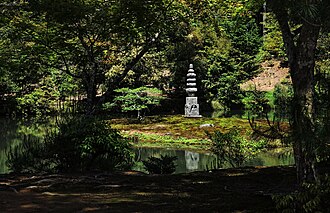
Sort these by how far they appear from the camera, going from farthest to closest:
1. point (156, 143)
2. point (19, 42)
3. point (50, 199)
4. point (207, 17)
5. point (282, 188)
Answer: point (156, 143), point (207, 17), point (19, 42), point (282, 188), point (50, 199)

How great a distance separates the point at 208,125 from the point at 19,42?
31.2 ft

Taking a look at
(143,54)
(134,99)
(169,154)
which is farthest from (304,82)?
(134,99)

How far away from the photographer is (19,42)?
9297mm

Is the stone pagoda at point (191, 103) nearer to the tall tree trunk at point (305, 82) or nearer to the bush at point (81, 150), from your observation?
the bush at point (81, 150)

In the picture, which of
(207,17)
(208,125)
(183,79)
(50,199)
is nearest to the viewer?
(50,199)

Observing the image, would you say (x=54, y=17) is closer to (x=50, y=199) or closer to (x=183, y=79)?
(x=50, y=199)

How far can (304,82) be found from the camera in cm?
373

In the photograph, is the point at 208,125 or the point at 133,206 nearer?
the point at 133,206

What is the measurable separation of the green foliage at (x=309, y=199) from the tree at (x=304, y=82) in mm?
268

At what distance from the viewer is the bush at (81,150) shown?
6.67 m

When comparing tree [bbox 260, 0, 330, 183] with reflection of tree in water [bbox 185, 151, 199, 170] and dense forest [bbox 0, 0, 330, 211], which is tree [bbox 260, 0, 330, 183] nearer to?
A: dense forest [bbox 0, 0, 330, 211]

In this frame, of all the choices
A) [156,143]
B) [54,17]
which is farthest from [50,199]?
[156,143]

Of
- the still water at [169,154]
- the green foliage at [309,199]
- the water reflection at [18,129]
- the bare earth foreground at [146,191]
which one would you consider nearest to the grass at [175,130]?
the still water at [169,154]

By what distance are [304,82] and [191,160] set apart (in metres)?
8.37
